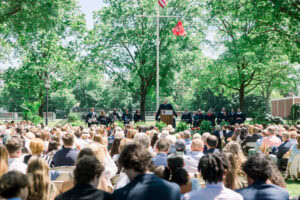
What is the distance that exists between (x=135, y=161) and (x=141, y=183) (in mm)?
218

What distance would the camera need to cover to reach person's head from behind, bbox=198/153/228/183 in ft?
11.5

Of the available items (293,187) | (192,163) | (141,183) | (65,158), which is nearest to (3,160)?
(65,158)

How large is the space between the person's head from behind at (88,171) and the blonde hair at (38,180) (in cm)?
78

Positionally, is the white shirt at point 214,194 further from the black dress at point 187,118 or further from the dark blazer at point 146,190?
the black dress at point 187,118

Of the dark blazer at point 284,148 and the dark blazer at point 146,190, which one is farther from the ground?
the dark blazer at point 146,190

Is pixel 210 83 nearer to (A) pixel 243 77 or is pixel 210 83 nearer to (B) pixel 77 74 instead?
(A) pixel 243 77

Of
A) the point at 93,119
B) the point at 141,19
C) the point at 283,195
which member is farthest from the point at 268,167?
the point at 141,19

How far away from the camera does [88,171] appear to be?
122 inches

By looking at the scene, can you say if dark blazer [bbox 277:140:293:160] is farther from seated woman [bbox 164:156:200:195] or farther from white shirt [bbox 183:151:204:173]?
seated woman [bbox 164:156:200:195]

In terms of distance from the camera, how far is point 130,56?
3519 centimetres

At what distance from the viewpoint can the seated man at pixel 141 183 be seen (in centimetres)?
305

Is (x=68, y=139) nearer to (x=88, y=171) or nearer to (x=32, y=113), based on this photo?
(x=88, y=171)

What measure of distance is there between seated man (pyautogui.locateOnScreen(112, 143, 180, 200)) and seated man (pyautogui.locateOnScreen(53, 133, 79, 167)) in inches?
119

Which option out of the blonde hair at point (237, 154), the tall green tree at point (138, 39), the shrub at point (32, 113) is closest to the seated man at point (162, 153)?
the blonde hair at point (237, 154)
